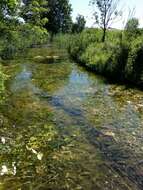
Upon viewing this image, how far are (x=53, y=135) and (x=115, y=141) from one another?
203 cm

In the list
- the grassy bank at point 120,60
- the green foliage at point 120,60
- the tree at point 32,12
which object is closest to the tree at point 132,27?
the grassy bank at point 120,60

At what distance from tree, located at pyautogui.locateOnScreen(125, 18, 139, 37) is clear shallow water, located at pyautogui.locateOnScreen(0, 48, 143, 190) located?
9.81 metres

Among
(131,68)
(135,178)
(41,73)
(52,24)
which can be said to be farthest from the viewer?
(52,24)

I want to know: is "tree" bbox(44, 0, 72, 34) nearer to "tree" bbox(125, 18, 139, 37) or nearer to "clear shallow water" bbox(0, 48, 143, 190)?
"tree" bbox(125, 18, 139, 37)

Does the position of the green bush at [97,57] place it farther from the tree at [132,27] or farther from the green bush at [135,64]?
the green bush at [135,64]

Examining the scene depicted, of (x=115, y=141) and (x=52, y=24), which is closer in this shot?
(x=115, y=141)

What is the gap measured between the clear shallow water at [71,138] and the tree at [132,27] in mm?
9811

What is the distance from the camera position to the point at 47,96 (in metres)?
16.5

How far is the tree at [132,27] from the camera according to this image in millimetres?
26944

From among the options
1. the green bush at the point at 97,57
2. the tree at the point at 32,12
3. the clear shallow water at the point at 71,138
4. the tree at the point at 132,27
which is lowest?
the clear shallow water at the point at 71,138

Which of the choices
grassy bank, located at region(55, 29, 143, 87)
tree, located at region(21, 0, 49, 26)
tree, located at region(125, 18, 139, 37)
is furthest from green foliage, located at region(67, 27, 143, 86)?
tree, located at region(21, 0, 49, 26)

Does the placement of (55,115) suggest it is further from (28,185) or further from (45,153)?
(28,185)

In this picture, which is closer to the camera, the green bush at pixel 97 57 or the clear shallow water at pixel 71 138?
the clear shallow water at pixel 71 138

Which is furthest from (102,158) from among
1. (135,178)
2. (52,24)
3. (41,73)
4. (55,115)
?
(52,24)
